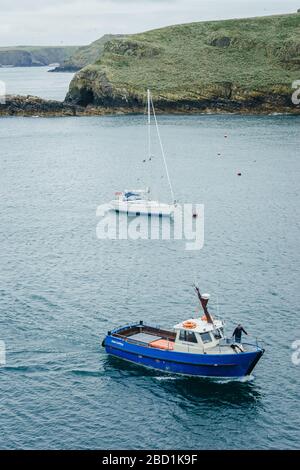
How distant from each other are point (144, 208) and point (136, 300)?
107 ft

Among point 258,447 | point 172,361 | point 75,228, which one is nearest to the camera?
point 258,447

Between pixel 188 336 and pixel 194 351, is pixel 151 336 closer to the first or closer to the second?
pixel 188 336

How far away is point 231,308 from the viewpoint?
209 feet

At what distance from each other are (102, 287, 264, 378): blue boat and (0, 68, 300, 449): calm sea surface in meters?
0.88

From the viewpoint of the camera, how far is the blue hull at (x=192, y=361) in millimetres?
51188

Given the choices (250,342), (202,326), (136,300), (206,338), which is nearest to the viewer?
(206,338)

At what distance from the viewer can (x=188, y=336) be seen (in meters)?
53.2

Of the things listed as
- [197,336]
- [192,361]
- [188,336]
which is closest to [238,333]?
[197,336]

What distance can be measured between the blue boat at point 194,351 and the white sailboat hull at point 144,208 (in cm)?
4129

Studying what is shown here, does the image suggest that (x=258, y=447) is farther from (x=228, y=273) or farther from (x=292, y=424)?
(x=228, y=273)

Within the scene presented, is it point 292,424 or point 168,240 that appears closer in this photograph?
point 292,424

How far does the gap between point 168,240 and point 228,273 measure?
46.8ft

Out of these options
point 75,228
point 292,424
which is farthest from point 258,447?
point 75,228

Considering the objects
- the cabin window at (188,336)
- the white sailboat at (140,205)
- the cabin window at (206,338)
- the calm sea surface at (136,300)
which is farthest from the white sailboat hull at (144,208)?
the cabin window at (206,338)
